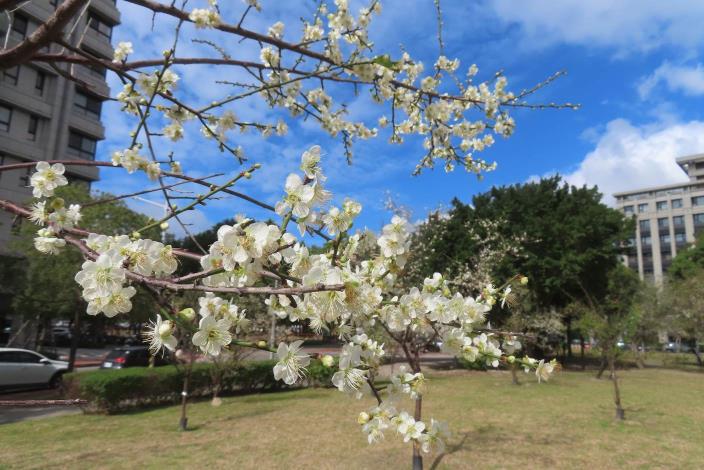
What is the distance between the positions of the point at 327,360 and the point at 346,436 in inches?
271

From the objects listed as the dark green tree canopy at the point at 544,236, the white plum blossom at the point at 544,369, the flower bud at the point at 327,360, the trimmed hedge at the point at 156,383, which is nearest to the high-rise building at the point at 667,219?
the dark green tree canopy at the point at 544,236

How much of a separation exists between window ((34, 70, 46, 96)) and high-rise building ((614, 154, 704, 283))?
6927 centimetres

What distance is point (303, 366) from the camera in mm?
1432

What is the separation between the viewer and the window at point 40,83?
72.3ft

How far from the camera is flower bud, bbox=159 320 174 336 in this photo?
1.22m

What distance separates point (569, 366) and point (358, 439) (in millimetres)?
18406

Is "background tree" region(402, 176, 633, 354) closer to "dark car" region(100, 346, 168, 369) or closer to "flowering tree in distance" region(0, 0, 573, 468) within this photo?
"dark car" region(100, 346, 168, 369)

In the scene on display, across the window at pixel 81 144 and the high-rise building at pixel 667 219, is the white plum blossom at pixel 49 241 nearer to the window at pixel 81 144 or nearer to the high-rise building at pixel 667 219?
the window at pixel 81 144

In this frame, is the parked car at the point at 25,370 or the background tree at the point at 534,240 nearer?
the parked car at the point at 25,370

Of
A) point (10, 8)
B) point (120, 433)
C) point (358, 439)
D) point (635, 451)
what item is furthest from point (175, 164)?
point (635, 451)

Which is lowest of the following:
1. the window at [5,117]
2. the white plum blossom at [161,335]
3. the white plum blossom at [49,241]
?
the white plum blossom at [161,335]

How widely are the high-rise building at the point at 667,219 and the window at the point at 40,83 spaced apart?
69.3 meters

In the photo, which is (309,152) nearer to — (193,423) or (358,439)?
(358,439)

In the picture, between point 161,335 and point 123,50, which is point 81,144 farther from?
point 161,335
